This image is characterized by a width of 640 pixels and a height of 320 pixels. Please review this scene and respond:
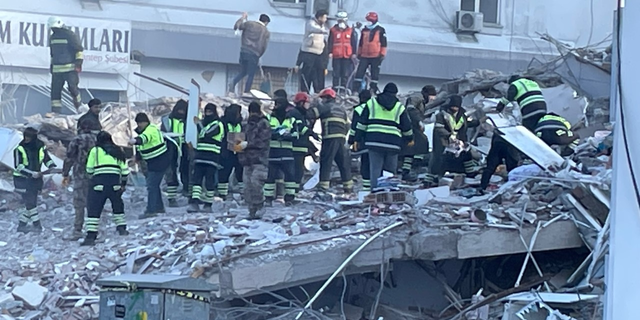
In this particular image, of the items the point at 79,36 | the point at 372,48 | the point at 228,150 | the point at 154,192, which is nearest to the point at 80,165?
the point at 154,192

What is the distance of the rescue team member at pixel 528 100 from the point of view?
40.5 feet

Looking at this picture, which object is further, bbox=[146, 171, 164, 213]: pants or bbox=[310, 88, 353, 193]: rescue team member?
bbox=[310, 88, 353, 193]: rescue team member

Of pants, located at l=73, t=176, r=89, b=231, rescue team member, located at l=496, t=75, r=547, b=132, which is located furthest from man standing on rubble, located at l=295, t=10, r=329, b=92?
pants, located at l=73, t=176, r=89, b=231

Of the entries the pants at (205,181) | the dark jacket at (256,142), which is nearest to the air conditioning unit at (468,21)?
the pants at (205,181)

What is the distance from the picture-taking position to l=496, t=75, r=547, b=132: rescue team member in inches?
486

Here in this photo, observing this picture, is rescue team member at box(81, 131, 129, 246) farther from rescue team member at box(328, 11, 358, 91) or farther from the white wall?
the white wall

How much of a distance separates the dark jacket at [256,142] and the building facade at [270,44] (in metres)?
8.93

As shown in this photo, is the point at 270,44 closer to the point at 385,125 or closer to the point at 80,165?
the point at 385,125

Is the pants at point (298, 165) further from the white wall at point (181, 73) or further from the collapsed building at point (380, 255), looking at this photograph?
the white wall at point (181, 73)

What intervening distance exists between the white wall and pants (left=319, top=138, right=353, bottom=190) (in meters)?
8.31

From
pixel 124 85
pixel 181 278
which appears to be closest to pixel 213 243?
pixel 181 278

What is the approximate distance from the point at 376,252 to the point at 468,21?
1471 cm

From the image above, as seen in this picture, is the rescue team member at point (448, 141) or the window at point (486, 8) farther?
the window at point (486, 8)

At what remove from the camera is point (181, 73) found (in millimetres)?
21922
